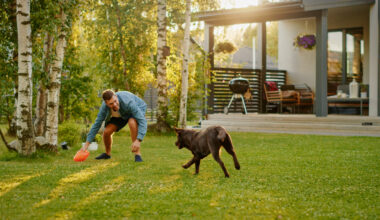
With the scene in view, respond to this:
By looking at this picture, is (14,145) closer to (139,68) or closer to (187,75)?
(187,75)

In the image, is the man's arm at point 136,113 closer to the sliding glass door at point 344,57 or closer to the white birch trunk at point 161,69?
the white birch trunk at point 161,69

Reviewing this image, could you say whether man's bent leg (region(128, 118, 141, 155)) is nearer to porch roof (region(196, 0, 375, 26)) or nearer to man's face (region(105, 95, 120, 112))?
man's face (region(105, 95, 120, 112))

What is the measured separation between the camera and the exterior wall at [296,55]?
16703 mm

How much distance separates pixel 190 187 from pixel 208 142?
731mm

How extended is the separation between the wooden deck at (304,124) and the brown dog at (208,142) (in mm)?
7415

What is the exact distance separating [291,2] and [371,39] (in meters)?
2.62

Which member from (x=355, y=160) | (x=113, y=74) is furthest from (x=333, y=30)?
(x=355, y=160)

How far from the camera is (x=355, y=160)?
7254mm

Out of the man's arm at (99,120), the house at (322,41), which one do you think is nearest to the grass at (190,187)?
the man's arm at (99,120)

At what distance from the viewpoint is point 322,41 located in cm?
1241

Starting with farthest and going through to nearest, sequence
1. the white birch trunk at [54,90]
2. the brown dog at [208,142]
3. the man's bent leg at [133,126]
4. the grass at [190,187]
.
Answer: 1. the white birch trunk at [54,90]
2. the man's bent leg at [133,126]
3. the brown dog at [208,142]
4. the grass at [190,187]

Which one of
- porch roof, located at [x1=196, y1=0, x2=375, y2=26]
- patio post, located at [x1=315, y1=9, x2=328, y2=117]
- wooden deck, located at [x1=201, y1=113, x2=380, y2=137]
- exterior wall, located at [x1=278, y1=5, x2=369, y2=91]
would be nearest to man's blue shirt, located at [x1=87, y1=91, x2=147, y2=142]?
wooden deck, located at [x1=201, y1=113, x2=380, y2=137]

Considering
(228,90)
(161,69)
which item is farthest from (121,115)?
(228,90)

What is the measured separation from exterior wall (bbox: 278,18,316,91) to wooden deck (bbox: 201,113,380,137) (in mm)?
3874
